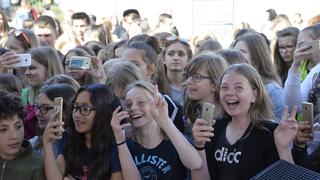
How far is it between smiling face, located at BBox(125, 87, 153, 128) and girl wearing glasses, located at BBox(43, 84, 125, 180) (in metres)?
0.16

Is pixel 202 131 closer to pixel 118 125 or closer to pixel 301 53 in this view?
pixel 118 125

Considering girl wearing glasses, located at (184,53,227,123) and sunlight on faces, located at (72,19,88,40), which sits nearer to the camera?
girl wearing glasses, located at (184,53,227,123)

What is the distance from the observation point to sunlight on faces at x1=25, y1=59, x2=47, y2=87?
559 cm

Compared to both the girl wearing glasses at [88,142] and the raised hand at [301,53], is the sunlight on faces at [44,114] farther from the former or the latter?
the raised hand at [301,53]

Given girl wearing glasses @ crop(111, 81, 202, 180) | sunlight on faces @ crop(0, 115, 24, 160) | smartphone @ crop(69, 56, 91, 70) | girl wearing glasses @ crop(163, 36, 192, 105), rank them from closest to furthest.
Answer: girl wearing glasses @ crop(111, 81, 202, 180) < sunlight on faces @ crop(0, 115, 24, 160) < smartphone @ crop(69, 56, 91, 70) < girl wearing glasses @ crop(163, 36, 192, 105)

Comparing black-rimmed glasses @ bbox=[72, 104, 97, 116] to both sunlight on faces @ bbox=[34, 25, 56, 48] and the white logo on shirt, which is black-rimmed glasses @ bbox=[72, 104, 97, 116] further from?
sunlight on faces @ bbox=[34, 25, 56, 48]

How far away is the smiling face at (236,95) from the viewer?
3709 millimetres

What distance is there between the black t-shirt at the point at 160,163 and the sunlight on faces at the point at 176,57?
2.22 metres

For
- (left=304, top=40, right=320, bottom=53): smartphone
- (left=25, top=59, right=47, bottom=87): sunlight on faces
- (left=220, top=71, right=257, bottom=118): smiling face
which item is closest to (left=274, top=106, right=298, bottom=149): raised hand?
(left=220, top=71, right=257, bottom=118): smiling face

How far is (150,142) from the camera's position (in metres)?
4.03

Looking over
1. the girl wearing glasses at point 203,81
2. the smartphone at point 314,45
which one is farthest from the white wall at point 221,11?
the girl wearing glasses at point 203,81

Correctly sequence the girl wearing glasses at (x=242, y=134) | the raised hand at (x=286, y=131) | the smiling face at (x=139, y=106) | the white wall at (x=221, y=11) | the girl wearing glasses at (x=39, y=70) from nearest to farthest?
the raised hand at (x=286, y=131) < the girl wearing glasses at (x=242, y=134) < the smiling face at (x=139, y=106) < the girl wearing glasses at (x=39, y=70) < the white wall at (x=221, y=11)

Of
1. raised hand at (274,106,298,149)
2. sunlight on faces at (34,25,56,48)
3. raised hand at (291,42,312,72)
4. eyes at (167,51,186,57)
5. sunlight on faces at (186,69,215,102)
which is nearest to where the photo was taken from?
raised hand at (274,106,298,149)

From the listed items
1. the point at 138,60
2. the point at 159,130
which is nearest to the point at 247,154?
the point at 159,130
